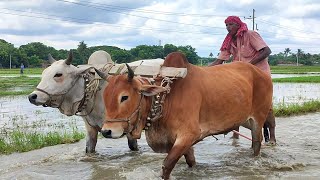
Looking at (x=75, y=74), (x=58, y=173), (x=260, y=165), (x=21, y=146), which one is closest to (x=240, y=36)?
(x=260, y=165)

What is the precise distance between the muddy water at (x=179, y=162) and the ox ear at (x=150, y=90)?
3.81 feet

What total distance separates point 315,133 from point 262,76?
3.08 meters

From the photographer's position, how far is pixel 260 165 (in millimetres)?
5922

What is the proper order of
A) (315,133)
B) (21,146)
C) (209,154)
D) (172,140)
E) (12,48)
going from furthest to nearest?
(12,48) < (315,133) < (21,146) < (209,154) < (172,140)

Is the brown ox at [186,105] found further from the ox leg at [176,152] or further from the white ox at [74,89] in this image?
the white ox at [74,89]

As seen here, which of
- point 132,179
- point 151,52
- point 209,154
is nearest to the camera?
point 132,179

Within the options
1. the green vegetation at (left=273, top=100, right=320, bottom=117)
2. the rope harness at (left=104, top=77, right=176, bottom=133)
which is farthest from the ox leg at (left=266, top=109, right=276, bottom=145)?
the green vegetation at (left=273, top=100, right=320, bottom=117)

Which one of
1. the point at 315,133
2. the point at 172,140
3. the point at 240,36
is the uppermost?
the point at 240,36

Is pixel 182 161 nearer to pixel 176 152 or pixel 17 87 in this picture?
pixel 176 152

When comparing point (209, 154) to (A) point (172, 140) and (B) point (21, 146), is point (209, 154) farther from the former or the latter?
(B) point (21, 146)

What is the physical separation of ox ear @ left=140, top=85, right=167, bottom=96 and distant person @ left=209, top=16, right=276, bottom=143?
9.53ft

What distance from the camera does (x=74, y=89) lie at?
588 cm

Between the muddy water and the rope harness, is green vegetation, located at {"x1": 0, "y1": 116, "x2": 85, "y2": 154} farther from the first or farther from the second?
the rope harness

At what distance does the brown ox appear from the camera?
4.21 meters
